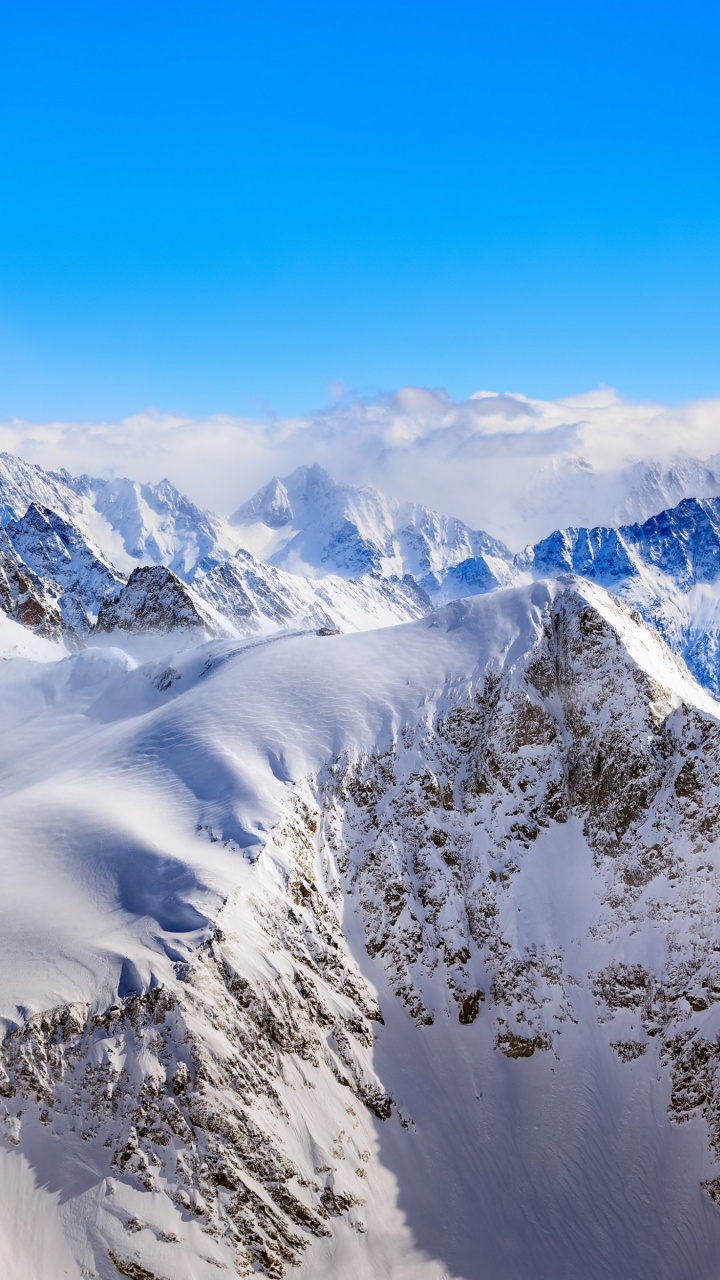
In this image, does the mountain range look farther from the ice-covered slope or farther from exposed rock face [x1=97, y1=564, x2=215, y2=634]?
exposed rock face [x1=97, y1=564, x2=215, y2=634]

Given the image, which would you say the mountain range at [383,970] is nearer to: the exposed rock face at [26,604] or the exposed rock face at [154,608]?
the exposed rock face at [154,608]

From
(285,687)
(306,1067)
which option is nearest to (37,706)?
(285,687)

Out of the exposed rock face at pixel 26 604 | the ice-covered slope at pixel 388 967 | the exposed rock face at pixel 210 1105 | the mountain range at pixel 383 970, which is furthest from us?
the exposed rock face at pixel 26 604

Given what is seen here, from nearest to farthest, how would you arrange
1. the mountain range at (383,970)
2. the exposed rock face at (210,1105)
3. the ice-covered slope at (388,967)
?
1. the exposed rock face at (210,1105)
2. the mountain range at (383,970)
3. the ice-covered slope at (388,967)

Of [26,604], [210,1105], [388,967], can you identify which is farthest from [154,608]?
[210,1105]

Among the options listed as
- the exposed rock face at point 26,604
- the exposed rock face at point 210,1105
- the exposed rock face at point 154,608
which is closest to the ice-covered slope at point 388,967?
the exposed rock face at point 210,1105

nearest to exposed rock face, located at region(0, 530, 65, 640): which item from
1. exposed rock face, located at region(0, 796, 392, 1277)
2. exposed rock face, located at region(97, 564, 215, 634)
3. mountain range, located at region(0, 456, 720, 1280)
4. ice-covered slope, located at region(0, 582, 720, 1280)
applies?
exposed rock face, located at region(97, 564, 215, 634)

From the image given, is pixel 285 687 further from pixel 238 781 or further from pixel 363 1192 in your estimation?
pixel 363 1192
